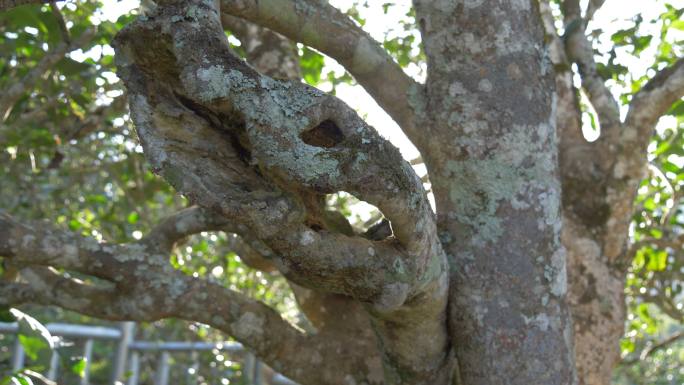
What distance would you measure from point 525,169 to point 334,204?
8.26ft

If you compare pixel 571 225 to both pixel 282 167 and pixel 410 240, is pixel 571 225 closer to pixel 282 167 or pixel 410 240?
pixel 410 240

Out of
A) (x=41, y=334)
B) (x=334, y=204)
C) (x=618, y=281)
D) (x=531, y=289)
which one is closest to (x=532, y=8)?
(x=531, y=289)

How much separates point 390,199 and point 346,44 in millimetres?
657

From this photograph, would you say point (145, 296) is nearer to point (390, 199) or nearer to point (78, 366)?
point (78, 366)

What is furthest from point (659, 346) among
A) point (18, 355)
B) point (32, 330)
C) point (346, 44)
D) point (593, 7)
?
point (32, 330)

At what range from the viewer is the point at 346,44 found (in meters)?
2.19

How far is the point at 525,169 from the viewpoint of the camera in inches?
81.5

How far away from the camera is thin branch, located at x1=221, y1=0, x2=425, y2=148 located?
212 centimetres

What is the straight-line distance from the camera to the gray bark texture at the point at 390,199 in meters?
1.60

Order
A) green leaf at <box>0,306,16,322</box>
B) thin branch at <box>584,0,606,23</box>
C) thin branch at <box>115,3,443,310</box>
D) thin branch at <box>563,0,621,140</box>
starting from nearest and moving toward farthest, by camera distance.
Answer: thin branch at <box>115,3,443,310</box>, green leaf at <box>0,306,16,322</box>, thin branch at <box>563,0,621,140</box>, thin branch at <box>584,0,606,23</box>

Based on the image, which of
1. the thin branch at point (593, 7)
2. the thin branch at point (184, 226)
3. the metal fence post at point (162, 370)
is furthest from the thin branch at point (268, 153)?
the metal fence post at point (162, 370)

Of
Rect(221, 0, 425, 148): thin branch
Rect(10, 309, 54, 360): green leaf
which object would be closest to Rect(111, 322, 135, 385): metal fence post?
Rect(10, 309, 54, 360): green leaf

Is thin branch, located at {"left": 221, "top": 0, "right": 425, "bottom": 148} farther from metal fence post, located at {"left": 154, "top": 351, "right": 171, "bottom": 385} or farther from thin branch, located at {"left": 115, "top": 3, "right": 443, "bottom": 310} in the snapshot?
metal fence post, located at {"left": 154, "top": 351, "right": 171, "bottom": 385}

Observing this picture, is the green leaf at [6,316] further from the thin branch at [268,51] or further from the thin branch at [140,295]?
the thin branch at [268,51]
